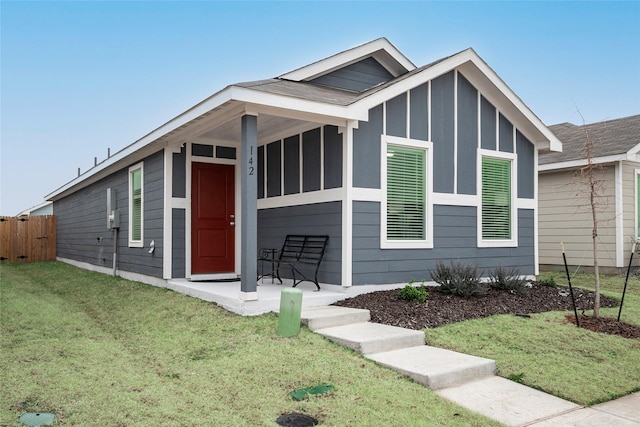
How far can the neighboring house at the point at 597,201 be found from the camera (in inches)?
464

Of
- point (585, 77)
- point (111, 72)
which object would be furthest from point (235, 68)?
point (585, 77)

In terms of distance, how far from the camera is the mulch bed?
6.15 meters

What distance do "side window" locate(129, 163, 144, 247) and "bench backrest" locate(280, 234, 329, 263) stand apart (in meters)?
3.62

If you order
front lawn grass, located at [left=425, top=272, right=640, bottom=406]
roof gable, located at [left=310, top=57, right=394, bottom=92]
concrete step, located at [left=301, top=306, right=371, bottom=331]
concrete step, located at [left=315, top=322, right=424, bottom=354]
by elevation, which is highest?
roof gable, located at [left=310, top=57, right=394, bottom=92]

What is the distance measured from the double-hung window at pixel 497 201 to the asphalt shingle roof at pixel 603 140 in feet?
8.10

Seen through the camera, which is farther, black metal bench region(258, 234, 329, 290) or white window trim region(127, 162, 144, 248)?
white window trim region(127, 162, 144, 248)

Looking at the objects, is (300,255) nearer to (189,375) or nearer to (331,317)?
(331,317)

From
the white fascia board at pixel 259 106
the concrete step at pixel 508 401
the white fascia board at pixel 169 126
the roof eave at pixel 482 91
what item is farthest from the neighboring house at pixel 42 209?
the concrete step at pixel 508 401

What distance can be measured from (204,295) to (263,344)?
2.50 meters

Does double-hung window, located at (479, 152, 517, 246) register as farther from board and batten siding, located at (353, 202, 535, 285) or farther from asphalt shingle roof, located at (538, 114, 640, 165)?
asphalt shingle roof, located at (538, 114, 640, 165)

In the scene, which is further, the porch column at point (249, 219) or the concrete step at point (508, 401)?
the porch column at point (249, 219)

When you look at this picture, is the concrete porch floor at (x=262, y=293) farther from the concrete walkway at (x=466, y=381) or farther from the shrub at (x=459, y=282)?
the concrete walkway at (x=466, y=381)

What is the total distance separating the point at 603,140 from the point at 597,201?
1829mm

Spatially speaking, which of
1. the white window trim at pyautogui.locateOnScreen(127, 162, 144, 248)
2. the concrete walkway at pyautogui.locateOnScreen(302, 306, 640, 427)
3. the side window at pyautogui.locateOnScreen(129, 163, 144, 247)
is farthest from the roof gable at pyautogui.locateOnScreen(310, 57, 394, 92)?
the concrete walkway at pyautogui.locateOnScreen(302, 306, 640, 427)
